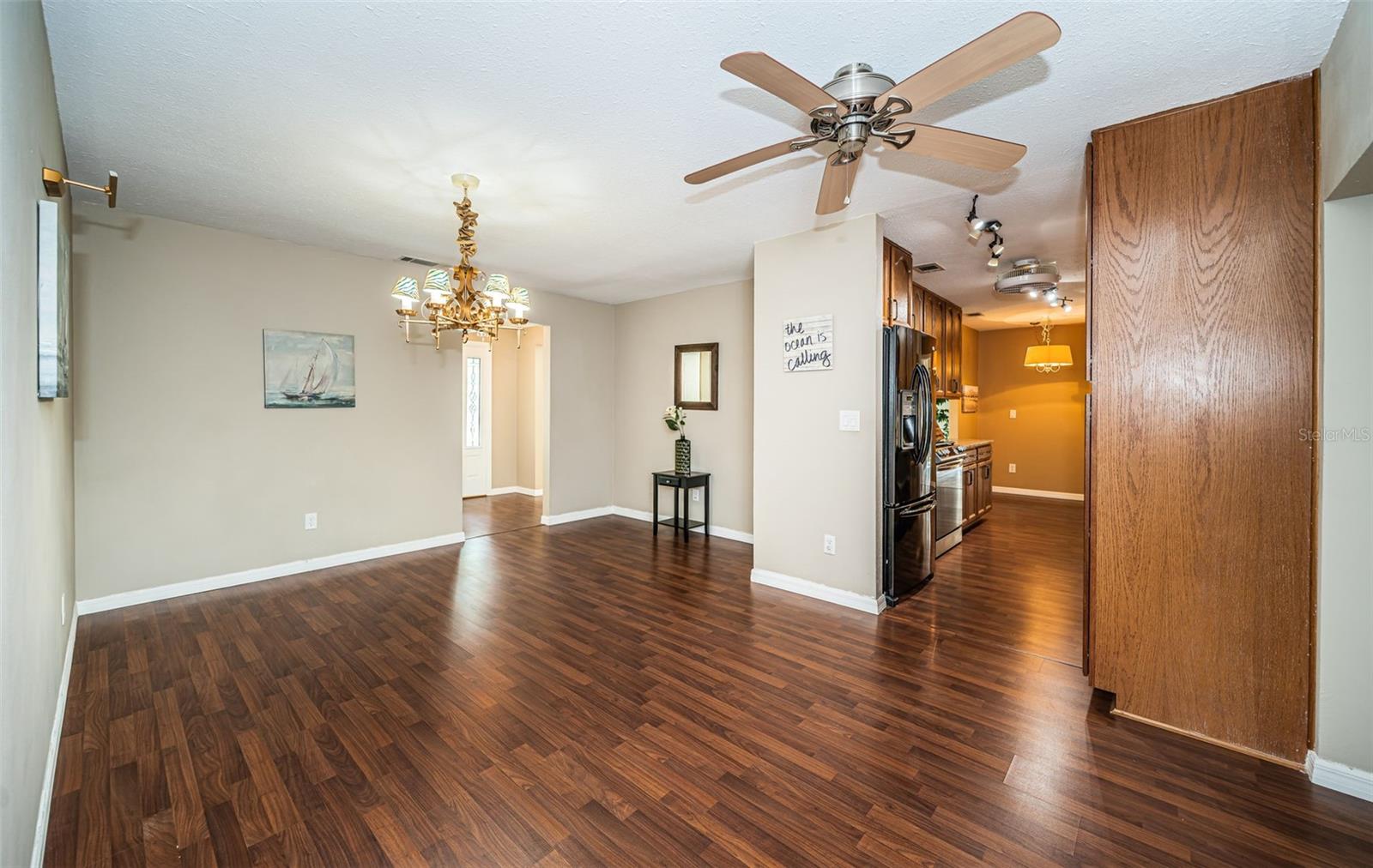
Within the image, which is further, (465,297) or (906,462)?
(906,462)

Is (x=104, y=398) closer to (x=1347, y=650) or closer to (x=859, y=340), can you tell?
(x=859, y=340)

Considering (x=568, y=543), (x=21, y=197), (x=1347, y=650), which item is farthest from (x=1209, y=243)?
(x=568, y=543)

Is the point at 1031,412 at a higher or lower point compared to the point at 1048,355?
lower

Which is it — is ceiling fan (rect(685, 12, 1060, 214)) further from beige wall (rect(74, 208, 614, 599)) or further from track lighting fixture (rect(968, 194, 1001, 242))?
beige wall (rect(74, 208, 614, 599))

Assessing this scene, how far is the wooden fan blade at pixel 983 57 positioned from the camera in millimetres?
1341

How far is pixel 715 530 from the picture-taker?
5734 millimetres

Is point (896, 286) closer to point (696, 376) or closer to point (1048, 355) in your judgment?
point (696, 376)

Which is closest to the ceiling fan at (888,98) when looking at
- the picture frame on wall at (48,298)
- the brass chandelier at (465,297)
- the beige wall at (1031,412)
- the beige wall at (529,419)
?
the brass chandelier at (465,297)

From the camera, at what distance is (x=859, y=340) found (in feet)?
11.7

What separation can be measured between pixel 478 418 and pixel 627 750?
6.88 meters

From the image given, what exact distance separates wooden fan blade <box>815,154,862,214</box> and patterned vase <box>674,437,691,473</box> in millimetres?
3522

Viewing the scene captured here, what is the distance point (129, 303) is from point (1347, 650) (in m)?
6.37

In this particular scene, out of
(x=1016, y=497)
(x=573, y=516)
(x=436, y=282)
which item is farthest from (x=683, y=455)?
(x=1016, y=497)

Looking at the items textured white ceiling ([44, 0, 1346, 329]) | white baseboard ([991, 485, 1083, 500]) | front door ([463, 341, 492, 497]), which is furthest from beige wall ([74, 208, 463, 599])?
white baseboard ([991, 485, 1083, 500])
